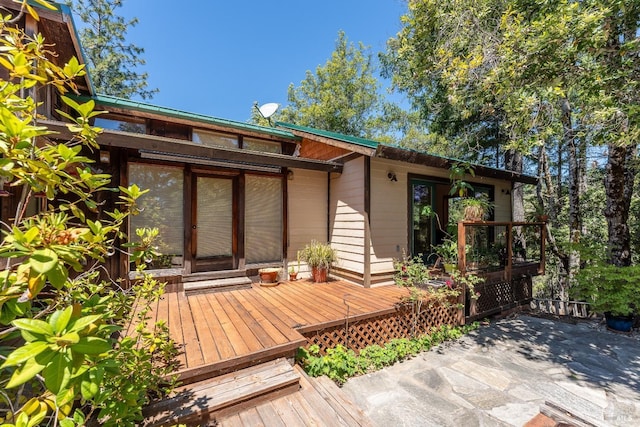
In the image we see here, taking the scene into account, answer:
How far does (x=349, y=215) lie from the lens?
5441mm

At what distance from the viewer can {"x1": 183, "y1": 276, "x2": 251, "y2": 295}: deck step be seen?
15.3 feet

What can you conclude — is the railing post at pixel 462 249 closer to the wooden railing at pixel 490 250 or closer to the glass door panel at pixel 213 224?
the wooden railing at pixel 490 250

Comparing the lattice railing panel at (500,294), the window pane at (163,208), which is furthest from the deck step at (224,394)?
the lattice railing panel at (500,294)

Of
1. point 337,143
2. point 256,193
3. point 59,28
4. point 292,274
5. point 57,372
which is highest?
point 59,28

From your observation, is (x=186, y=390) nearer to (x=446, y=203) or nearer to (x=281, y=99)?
(x=446, y=203)

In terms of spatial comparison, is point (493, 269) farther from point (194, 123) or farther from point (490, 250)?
point (194, 123)

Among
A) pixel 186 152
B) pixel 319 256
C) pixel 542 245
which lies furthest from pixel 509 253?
pixel 186 152

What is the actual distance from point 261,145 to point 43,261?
5642 mm

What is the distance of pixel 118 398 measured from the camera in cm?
147

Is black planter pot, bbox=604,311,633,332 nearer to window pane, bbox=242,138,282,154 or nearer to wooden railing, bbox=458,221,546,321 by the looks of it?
wooden railing, bbox=458,221,546,321

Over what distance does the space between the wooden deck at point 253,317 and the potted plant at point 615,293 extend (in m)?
3.92

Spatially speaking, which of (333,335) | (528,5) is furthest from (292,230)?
(528,5)

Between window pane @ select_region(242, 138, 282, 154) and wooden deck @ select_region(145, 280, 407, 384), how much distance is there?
3.12 meters

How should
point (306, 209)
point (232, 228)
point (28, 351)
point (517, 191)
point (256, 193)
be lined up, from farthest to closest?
point (517, 191)
point (306, 209)
point (256, 193)
point (232, 228)
point (28, 351)
